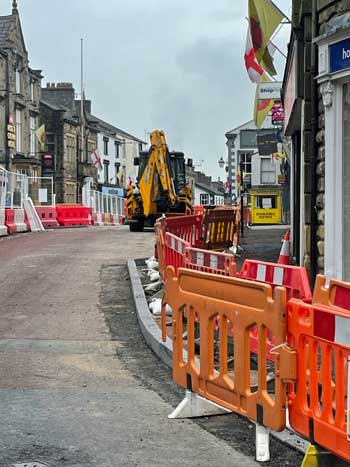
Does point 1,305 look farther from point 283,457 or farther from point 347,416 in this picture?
point 347,416

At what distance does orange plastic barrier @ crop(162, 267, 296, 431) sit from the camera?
434 cm

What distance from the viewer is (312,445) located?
410 cm

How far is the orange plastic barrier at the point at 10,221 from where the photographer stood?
2459 cm

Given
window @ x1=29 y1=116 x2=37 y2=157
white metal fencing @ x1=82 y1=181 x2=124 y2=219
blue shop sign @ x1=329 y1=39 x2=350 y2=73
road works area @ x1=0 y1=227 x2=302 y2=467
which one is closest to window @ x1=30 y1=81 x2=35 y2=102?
window @ x1=29 y1=116 x2=37 y2=157

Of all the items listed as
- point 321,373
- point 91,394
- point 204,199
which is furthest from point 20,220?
point 204,199

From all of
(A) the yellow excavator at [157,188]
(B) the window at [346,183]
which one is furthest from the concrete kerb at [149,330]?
(A) the yellow excavator at [157,188]

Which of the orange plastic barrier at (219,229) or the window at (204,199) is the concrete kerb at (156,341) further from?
the window at (204,199)

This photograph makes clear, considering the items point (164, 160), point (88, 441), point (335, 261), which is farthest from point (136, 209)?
point (88, 441)

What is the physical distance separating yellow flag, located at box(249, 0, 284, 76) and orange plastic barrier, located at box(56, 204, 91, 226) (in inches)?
795

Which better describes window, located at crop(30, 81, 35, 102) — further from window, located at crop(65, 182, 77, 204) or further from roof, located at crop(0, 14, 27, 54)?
window, located at crop(65, 182, 77, 204)

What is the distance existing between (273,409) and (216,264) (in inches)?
132

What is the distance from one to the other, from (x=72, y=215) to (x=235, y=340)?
97.9 ft

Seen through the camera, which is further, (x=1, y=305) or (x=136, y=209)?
(x=136, y=209)

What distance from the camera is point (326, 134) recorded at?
908cm
